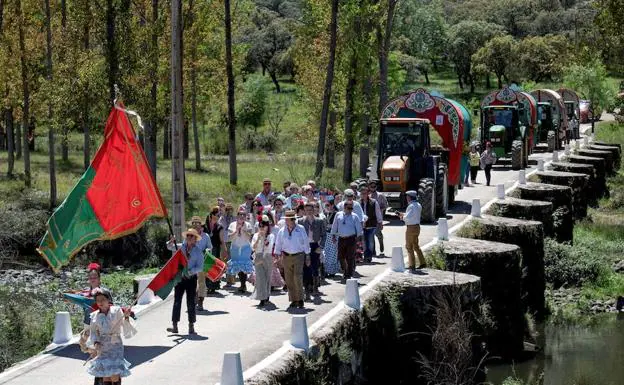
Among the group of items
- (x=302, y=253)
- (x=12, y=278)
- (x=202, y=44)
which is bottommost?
(x=12, y=278)

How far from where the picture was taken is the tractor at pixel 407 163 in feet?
98.8

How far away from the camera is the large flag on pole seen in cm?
1639

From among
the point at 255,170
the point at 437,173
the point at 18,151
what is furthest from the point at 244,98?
the point at 437,173

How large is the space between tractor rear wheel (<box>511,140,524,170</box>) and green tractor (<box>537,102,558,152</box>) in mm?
11443

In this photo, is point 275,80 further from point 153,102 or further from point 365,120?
point 153,102

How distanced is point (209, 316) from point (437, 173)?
46.0 feet

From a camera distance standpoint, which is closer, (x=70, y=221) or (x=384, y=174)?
(x=70, y=221)

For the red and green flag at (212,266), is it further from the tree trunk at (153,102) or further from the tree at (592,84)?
the tree at (592,84)

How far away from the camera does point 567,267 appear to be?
33812 mm

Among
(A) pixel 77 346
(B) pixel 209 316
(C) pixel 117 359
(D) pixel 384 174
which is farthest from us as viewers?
(D) pixel 384 174

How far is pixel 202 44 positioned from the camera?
5066 centimetres

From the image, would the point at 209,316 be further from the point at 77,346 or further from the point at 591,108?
the point at 591,108

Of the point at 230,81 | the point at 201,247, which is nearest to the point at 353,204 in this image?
the point at 201,247

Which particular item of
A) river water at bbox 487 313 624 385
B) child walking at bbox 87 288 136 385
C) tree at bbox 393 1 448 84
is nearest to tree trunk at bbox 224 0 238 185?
river water at bbox 487 313 624 385
